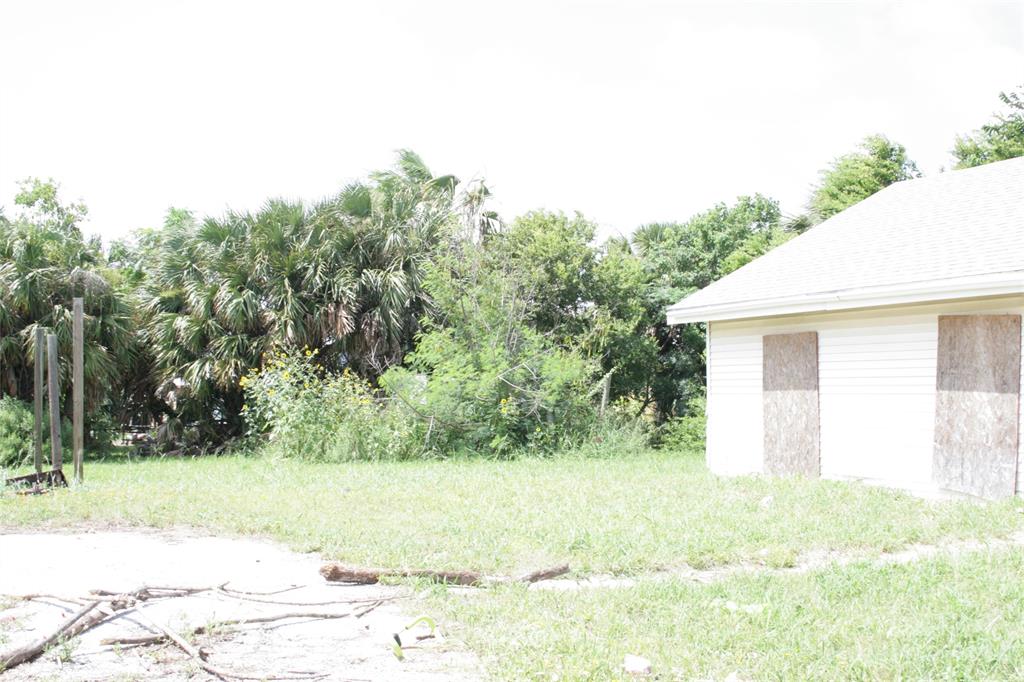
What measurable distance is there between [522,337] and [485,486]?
5521mm

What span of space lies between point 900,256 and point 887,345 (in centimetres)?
119

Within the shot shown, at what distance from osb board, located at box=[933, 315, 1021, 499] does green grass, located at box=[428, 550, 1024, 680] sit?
3365 millimetres

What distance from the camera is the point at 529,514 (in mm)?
8320

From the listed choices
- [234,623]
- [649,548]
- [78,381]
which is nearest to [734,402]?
[649,548]

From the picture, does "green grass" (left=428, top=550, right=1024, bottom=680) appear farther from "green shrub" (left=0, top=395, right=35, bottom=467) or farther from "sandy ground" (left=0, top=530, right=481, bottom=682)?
"green shrub" (left=0, top=395, right=35, bottom=467)

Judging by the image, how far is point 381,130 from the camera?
69.4 ft

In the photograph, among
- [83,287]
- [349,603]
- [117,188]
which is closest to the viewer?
[349,603]

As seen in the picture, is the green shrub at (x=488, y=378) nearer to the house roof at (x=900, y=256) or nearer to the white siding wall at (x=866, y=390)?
the house roof at (x=900, y=256)

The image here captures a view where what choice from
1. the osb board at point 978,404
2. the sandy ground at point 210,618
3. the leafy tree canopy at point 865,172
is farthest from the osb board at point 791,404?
the leafy tree canopy at point 865,172

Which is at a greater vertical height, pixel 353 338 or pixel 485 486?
pixel 353 338

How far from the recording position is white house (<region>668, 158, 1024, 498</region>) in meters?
9.09

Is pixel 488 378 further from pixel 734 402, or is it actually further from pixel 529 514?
pixel 529 514

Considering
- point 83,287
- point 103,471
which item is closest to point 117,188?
point 83,287

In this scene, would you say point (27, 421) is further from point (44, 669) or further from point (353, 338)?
point (44, 669)
